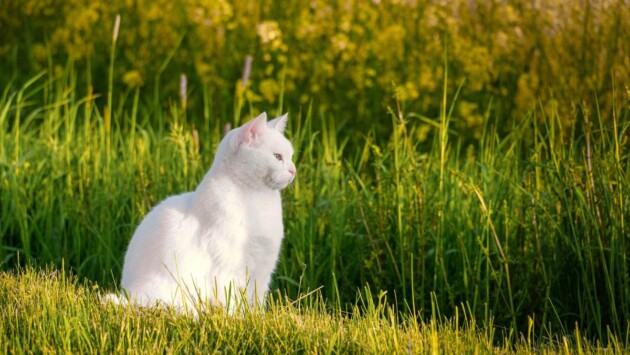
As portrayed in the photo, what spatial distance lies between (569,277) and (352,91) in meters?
2.93

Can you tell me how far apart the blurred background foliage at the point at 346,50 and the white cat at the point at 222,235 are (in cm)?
256

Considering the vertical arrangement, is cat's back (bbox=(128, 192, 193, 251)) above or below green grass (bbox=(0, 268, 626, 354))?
above

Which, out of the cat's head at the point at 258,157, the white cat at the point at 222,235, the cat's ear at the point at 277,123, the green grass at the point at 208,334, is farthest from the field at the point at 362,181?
the cat's ear at the point at 277,123

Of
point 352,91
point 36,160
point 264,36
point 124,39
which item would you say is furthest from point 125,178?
point 124,39

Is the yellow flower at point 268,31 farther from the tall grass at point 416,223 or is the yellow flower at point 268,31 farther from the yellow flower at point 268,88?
the tall grass at point 416,223

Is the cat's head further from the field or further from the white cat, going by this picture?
the field

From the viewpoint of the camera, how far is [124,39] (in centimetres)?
715

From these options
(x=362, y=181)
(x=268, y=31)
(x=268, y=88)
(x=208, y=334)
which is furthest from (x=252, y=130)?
(x=268, y=31)

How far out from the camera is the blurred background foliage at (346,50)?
598cm

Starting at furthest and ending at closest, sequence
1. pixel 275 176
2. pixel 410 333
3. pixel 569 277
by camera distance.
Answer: pixel 569 277, pixel 275 176, pixel 410 333

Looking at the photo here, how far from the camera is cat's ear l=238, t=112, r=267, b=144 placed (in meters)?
3.15

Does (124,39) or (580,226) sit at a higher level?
(124,39)

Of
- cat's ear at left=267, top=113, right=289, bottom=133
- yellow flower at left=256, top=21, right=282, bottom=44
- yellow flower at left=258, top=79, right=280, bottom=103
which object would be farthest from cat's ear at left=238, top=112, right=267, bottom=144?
yellow flower at left=256, top=21, right=282, bottom=44

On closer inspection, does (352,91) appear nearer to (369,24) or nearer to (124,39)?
(369,24)
